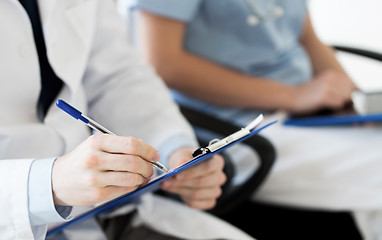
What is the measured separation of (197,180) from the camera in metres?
0.66

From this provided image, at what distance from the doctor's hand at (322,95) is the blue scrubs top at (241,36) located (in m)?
0.10

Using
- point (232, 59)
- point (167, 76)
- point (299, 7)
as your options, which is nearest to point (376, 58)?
point (299, 7)

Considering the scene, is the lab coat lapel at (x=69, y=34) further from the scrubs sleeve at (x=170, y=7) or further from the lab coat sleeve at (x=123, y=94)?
the scrubs sleeve at (x=170, y=7)

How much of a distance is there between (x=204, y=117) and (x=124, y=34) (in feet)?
0.71

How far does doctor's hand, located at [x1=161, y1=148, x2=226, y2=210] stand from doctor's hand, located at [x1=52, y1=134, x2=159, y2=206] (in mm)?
192

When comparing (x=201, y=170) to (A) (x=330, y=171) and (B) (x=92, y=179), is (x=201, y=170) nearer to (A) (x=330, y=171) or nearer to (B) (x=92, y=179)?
(B) (x=92, y=179)

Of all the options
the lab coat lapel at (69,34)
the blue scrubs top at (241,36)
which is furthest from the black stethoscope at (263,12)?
the lab coat lapel at (69,34)

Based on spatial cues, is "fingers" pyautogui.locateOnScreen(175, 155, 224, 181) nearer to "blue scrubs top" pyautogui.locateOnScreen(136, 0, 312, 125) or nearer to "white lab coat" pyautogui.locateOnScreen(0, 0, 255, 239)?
"white lab coat" pyautogui.locateOnScreen(0, 0, 255, 239)

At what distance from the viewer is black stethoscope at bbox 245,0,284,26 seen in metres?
1.01

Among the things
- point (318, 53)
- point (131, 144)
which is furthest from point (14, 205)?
point (318, 53)

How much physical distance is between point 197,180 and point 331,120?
388 mm

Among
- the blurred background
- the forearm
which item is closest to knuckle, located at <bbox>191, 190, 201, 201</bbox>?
the forearm

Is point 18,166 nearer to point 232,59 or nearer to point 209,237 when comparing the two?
point 209,237

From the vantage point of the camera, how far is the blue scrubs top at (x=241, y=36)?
97cm
